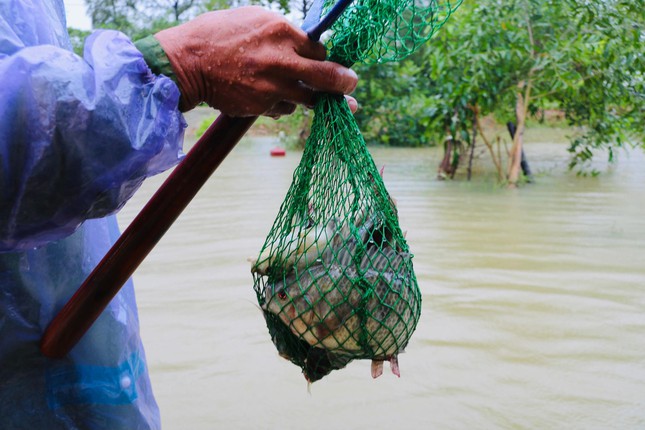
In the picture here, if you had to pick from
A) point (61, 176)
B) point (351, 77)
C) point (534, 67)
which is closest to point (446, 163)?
point (534, 67)

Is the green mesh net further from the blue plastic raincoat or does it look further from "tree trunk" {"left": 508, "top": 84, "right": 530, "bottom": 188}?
"tree trunk" {"left": 508, "top": 84, "right": 530, "bottom": 188}

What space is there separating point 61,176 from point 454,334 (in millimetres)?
3372

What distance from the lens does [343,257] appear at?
1.80 m

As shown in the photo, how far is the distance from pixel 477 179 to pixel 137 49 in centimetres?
1009

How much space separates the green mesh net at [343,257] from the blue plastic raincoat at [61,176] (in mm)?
415

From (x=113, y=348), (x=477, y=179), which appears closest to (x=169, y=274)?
(x=113, y=348)

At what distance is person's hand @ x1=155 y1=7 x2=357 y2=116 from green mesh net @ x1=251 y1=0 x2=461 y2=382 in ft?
0.77

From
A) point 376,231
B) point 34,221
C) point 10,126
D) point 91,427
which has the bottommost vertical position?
point 91,427

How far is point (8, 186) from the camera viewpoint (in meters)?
1.15

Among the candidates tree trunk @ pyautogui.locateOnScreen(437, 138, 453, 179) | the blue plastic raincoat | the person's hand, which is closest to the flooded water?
the blue plastic raincoat

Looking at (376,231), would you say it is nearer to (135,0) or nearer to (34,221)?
(34,221)

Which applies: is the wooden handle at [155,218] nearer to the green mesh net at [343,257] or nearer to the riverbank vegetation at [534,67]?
the green mesh net at [343,257]

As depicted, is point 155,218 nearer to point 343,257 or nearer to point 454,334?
point 343,257

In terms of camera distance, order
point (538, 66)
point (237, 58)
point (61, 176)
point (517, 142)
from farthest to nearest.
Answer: point (517, 142), point (538, 66), point (237, 58), point (61, 176)
